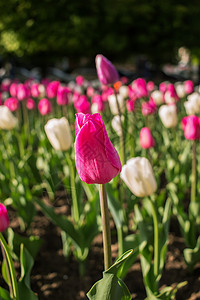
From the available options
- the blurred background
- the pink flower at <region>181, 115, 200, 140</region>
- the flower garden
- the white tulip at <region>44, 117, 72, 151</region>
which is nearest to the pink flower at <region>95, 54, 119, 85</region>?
the flower garden

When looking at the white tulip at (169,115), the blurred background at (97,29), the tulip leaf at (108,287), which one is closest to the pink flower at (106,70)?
the white tulip at (169,115)

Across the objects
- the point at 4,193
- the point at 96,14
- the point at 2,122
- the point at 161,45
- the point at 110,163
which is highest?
the point at 96,14

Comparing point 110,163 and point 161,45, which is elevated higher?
point 161,45

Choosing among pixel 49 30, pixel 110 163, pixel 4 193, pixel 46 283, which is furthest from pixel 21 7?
pixel 110 163

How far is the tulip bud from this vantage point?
137cm

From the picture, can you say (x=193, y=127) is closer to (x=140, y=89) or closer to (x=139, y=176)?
(x=139, y=176)

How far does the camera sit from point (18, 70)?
64.1ft

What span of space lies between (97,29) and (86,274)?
432 inches

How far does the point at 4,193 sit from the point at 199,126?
1366 millimetres

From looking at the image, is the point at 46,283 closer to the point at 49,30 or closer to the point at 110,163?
the point at 110,163

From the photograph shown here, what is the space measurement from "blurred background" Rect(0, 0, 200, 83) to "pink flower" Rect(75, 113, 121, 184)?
10.7m

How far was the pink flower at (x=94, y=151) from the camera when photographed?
34.3 inches

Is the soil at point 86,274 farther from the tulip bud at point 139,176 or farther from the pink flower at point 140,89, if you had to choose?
the pink flower at point 140,89

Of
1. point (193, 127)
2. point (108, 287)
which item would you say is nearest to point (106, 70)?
point (193, 127)
